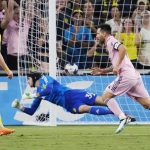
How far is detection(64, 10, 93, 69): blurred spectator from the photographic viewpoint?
17469 millimetres

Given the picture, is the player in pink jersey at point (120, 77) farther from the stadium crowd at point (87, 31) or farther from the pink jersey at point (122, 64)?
the stadium crowd at point (87, 31)

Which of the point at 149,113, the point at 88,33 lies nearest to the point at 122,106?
the point at 149,113

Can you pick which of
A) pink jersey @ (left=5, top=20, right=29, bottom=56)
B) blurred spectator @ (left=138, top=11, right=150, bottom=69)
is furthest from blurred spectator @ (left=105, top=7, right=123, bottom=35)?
pink jersey @ (left=5, top=20, right=29, bottom=56)

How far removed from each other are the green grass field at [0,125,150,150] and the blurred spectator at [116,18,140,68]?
4.04 m

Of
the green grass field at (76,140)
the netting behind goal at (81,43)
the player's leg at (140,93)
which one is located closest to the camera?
the green grass field at (76,140)

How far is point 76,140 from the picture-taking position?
38.7ft

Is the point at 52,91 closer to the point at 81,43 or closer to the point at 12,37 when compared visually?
the point at 81,43

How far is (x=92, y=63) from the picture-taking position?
17578 mm

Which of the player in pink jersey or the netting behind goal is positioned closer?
the player in pink jersey

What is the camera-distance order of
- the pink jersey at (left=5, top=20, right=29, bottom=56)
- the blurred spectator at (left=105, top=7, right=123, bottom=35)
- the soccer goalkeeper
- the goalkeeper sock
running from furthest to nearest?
the blurred spectator at (left=105, top=7, right=123, bottom=35)
the pink jersey at (left=5, top=20, right=29, bottom=56)
the soccer goalkeeper
the goalkeeper sock

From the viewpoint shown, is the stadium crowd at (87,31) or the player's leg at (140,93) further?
the stadium crowd at (87,31)

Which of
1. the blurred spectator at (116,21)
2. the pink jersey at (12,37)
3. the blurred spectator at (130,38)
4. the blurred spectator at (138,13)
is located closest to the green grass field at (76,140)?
the blurred spectator at (130,38)

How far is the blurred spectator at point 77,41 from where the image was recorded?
17469mm

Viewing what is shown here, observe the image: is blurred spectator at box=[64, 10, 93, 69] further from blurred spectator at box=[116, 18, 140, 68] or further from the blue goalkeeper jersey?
the blue goalkeeper jersey
